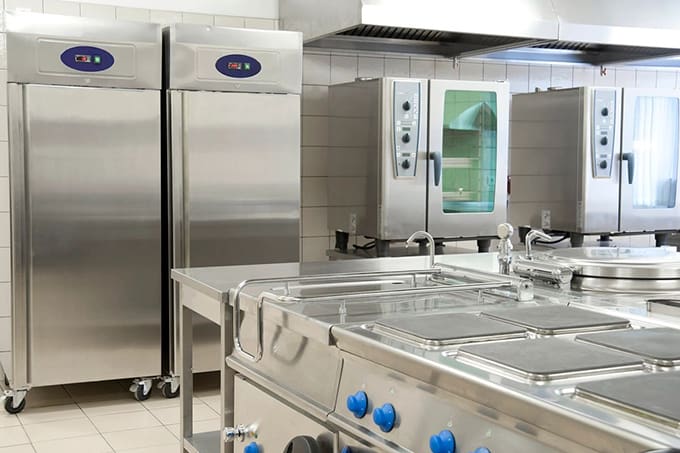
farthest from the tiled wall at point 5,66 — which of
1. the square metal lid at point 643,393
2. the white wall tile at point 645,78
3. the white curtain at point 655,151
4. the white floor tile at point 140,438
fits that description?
the square metal lid at point 643,393

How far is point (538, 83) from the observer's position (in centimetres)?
570

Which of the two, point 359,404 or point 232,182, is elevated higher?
point 232,182

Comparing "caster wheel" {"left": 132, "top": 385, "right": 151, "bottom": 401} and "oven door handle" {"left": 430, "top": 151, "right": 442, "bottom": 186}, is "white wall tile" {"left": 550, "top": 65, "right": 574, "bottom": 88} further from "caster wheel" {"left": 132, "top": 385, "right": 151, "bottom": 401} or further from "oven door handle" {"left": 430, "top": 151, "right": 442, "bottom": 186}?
"caster wheel" {"left": 132, "top": 385, "right": 151, "bottom": 401}

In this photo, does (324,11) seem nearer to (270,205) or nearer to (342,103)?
(342,103)

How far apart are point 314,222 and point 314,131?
0.53m

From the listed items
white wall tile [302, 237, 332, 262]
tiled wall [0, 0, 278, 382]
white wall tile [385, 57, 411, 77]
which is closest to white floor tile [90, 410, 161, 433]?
tiled wall [0, 0, 278, 382]

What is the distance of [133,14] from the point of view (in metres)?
4.68

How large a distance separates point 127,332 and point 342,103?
5.70ft

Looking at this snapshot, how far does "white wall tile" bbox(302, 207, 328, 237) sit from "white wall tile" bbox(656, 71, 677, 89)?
2685 mm

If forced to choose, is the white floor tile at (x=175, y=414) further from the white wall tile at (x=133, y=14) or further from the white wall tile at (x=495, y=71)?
the white wall tile at (x=495, y=71)

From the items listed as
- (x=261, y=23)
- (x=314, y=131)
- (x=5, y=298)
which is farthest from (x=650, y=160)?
(x=5, y=298)

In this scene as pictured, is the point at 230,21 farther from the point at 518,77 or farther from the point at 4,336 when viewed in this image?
the point at 4,336

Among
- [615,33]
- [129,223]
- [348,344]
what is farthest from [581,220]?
[348,344]

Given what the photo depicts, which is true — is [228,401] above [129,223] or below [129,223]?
below
